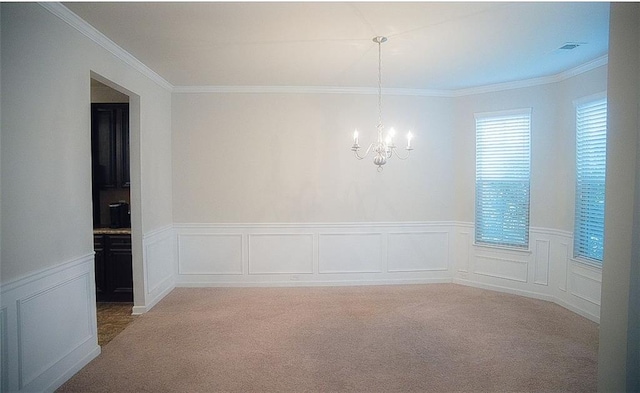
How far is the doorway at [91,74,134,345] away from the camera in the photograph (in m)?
4.53

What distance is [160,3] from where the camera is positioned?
8.88 ft

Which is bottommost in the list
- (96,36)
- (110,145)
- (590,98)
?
(110,145)

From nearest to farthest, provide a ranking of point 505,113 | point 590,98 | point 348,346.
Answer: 1. point 348,346
2. point 590,98
3. point 505,113

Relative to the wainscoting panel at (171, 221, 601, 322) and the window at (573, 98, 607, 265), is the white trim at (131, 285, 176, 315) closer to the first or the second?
the wainscoting panel at (171, 221, 601, 322)

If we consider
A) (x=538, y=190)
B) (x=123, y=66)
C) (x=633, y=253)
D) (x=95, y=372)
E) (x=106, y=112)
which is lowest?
(x=95, y=372)

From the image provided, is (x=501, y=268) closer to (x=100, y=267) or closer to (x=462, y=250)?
(x=462, y=250)

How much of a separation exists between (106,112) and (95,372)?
11.0 feet

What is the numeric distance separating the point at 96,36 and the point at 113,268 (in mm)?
2825

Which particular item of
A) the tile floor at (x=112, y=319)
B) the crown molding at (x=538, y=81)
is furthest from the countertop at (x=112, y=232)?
the crown molding at (x=538, y=81)

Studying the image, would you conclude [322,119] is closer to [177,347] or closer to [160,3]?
[160,3]

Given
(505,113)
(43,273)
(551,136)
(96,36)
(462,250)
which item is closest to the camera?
(43,273)

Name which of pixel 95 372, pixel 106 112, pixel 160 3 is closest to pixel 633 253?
pixel 160 3

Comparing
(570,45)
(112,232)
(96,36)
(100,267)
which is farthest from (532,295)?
(96,36)

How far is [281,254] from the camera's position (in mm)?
5375
